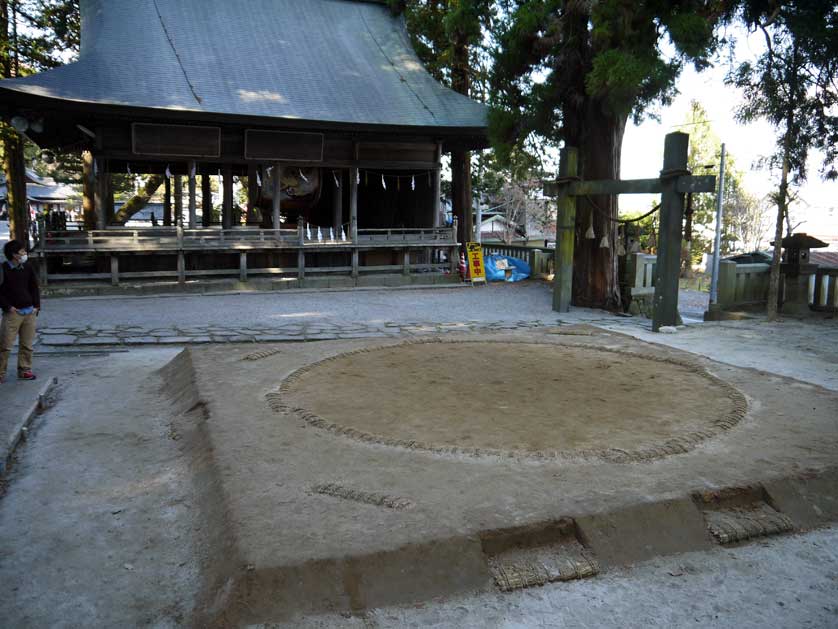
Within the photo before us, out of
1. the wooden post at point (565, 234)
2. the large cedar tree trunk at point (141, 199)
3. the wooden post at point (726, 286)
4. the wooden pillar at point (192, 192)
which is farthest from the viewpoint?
the large cedar tree trunk at point (141, 199)

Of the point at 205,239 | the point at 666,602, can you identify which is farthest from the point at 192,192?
the point at 666,602

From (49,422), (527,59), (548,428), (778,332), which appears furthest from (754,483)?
(527,59)

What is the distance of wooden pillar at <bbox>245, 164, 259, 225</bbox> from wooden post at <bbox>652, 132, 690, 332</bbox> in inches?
387

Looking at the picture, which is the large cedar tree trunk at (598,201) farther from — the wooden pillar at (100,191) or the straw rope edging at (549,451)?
the wooden pillar at (100,191)

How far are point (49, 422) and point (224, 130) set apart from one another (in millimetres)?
10556

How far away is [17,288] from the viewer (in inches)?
253

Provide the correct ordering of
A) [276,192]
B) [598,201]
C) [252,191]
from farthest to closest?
[252,191] < [276,192] < [598,201]

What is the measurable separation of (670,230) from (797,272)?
3.92 m

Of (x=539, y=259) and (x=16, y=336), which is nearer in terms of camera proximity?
(x=16, y=336)

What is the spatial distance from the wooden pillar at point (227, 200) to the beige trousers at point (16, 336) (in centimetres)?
896

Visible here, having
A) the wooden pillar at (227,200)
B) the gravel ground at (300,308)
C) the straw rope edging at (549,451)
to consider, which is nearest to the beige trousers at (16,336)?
the straw rope edging at (549,451)

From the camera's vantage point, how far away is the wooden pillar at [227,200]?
15520mm

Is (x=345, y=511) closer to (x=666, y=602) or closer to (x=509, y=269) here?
(x=666, y=602)

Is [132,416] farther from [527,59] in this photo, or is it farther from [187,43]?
[187,43]
